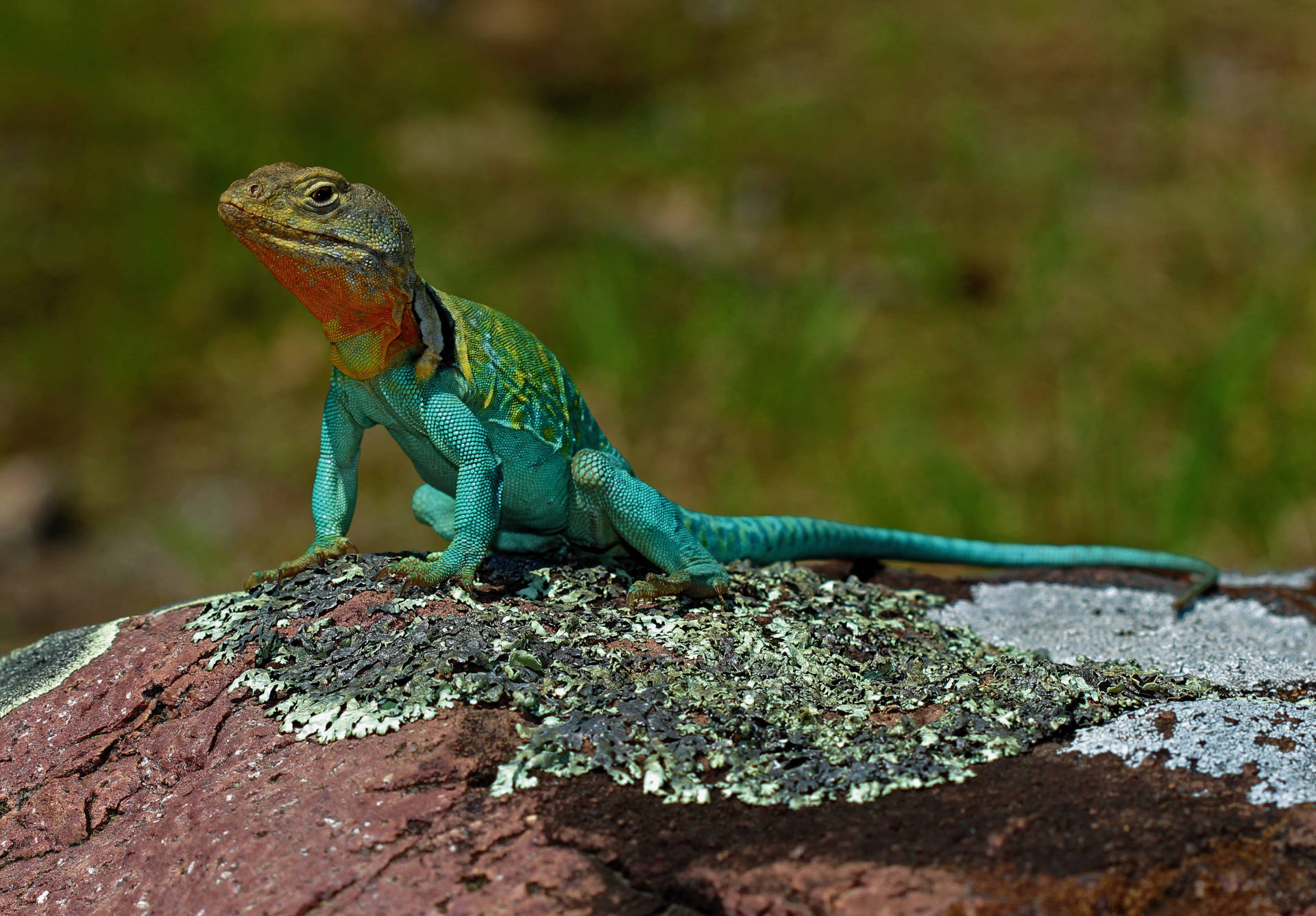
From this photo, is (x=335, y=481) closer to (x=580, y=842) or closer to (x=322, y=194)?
(x=322, y=194)

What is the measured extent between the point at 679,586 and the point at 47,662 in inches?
71.8

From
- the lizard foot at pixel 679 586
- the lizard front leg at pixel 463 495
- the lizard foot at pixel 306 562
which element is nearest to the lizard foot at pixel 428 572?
the lizard front leg at pixel 463 495

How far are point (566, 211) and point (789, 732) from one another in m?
6.97

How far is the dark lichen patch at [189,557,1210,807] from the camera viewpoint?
96.5 inches

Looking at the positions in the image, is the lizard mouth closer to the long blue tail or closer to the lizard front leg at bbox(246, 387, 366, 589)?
the lizard front leg at bbox(246, 387, 366, 589)

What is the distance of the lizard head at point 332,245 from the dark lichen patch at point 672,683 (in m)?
0.71

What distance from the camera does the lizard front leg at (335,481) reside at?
3.47m

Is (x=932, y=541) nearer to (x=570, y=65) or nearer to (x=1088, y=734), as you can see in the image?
(x=1088, y=734)

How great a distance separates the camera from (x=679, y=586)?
3293 mm

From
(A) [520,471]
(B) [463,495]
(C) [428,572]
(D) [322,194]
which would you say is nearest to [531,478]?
(A) [520,471]

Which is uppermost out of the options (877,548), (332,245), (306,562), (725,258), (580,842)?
(332,245)

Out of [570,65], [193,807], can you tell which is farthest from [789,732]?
[570,65]

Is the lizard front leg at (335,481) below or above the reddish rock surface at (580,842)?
above

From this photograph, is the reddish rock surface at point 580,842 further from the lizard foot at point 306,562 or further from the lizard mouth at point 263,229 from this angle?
the lizard mouth at point 263,229
